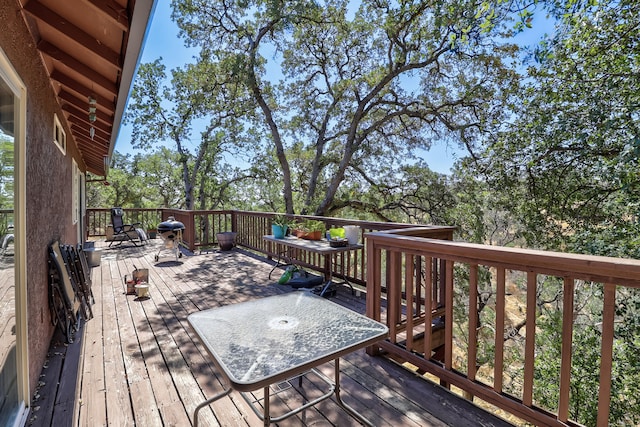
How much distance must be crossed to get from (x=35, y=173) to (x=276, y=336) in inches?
89.7

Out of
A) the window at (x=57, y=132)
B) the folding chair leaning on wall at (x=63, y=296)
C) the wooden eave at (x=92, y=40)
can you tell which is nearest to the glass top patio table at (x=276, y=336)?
the wooden eave at (x=92, y=40)

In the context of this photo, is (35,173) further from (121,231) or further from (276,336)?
(121,231)

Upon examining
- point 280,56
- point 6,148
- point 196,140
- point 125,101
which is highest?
point 280,56

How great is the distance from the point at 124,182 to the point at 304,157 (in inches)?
472

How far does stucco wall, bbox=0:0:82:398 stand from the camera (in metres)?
1.88

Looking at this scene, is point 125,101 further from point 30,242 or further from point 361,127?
point 361,127

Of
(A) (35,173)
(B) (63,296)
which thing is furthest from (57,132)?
(B) (63,296)

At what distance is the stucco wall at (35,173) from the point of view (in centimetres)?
188

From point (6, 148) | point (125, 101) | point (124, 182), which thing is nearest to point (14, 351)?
point (6, 148)

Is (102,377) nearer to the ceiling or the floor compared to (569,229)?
nearer to the floor

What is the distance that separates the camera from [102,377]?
2.36m

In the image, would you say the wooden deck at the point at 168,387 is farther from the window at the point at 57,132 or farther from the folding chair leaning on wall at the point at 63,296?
the window at the point at 57,132

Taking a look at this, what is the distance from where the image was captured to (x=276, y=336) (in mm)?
1549

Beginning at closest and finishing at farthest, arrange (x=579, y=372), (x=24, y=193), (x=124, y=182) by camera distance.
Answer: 1. (x=24, y=193)
2. (x=579, y=372)
3. (x=124, y=182)
